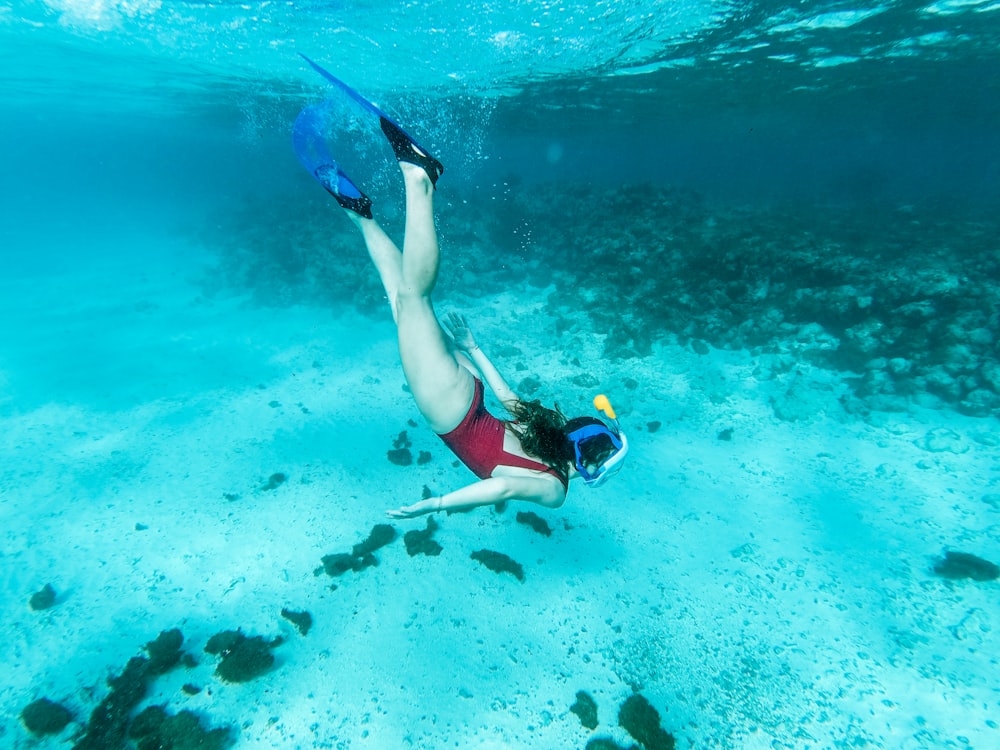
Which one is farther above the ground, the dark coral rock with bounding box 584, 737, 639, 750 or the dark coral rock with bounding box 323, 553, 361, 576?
the dark coral rock with bounding box 323, 553, 361, 576

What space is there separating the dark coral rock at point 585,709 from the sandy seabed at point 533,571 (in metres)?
0.09

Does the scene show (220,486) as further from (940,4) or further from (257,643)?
(940,4)

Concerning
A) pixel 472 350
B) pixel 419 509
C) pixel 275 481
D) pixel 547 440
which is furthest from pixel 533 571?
pixel 275 481

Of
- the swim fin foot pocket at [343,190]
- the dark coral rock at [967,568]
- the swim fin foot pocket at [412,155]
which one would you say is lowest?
the dark coral rock at [967,568]

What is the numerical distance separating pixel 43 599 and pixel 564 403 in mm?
9329

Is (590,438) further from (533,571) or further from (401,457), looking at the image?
(401,457)

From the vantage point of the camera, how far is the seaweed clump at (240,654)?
505 centimetres

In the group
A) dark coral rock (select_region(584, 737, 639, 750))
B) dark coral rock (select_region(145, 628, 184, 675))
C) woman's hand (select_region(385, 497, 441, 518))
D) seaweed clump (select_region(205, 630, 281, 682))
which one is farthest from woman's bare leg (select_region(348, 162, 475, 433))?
dark coral rock (select_region(145, 628, 184, 675))

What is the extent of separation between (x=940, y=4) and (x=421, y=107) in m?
22.3

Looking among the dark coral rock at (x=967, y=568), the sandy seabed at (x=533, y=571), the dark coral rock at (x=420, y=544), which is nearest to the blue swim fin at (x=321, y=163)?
the dark coral rock at (x=420, y=544)

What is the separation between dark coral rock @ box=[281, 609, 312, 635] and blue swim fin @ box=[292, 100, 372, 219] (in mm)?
5263

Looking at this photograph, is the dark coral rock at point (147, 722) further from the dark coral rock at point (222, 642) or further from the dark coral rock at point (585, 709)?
the dark coral rock at point (585, 709)

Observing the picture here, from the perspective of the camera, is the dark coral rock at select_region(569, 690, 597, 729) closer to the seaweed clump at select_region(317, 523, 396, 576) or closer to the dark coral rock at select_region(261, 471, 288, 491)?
the seaweed clump at select_region(317, 523, 396, 576)

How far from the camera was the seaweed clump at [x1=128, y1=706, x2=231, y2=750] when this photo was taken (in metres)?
4.44
